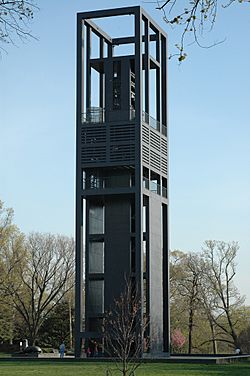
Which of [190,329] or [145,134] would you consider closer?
[145,134]

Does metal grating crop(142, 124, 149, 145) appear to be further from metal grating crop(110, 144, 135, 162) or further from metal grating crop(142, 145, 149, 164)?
metal grating crop(110, 144, 135, 162)

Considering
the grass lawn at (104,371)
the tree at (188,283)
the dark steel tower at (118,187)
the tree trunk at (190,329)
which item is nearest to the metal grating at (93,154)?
the dark steel tower at (118,187)

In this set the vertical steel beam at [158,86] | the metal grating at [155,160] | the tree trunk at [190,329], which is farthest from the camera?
the tree trunk at [190,329]

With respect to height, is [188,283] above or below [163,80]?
below

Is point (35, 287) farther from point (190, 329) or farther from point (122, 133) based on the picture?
point (122, 133)

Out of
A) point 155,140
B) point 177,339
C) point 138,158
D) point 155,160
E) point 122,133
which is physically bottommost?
point 177,339

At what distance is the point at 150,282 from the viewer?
136 feet

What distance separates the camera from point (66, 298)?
6069 cm

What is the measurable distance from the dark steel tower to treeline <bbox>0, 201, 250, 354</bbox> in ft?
34.8

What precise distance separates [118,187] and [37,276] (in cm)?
1783

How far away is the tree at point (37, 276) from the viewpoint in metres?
56.4

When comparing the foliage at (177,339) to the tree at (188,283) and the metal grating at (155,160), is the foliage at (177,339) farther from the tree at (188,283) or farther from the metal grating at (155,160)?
the metal grating at (155,160)

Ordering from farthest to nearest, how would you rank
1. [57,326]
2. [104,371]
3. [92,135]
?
[57,326]
[92,135]
[104,371]

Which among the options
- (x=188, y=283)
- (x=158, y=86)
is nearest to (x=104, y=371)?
(x=158, y=86)
